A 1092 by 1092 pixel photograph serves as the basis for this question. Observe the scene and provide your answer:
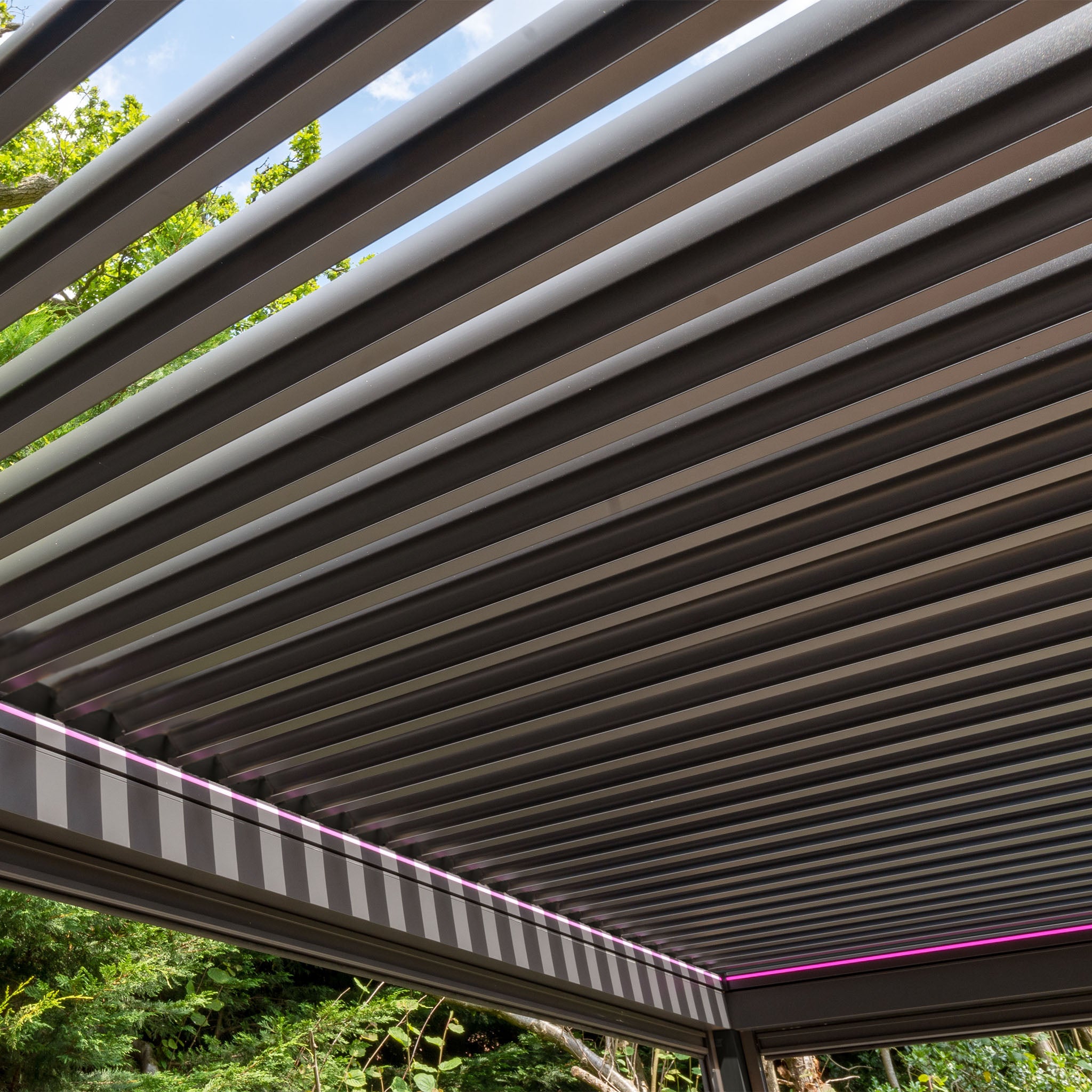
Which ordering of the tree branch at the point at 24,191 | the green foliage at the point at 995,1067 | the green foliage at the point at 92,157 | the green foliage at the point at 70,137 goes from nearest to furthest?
1. the tree branch at the point at 24,191
2. the green foliage at the point at 92,157
3. the green foliage at the point at 70,137
4. the green foliage at the point at 995,1067

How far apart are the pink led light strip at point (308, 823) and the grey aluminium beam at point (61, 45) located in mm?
1842

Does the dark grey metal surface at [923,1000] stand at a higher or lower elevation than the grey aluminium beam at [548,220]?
lower

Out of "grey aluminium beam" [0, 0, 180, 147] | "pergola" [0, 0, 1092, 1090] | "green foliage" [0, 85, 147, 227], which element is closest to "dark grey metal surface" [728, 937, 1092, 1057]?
"pergola" [0, 0, 1092, 1090]

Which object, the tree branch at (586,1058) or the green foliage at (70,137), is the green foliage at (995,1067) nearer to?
the tree branch at (586,1058)

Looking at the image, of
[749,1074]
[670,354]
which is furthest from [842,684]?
[749,1074]

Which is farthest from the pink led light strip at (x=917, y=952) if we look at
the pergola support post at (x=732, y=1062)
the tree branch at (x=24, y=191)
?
the tree branch at (x=24, y=191)

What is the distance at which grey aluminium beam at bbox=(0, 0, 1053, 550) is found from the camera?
1517 millimetres

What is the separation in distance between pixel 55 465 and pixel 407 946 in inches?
110

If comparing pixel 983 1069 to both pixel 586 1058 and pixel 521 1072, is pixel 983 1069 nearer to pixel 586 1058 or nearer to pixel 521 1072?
pixel 586 1058

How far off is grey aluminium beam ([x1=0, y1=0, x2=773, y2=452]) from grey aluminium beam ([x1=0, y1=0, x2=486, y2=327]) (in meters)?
0.10

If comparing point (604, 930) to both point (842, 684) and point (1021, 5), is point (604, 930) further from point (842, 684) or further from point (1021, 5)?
point (1021, 5)

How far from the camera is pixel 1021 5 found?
4.64 feet

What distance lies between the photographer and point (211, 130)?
1.62 meters

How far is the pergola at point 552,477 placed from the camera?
5.23 feet
